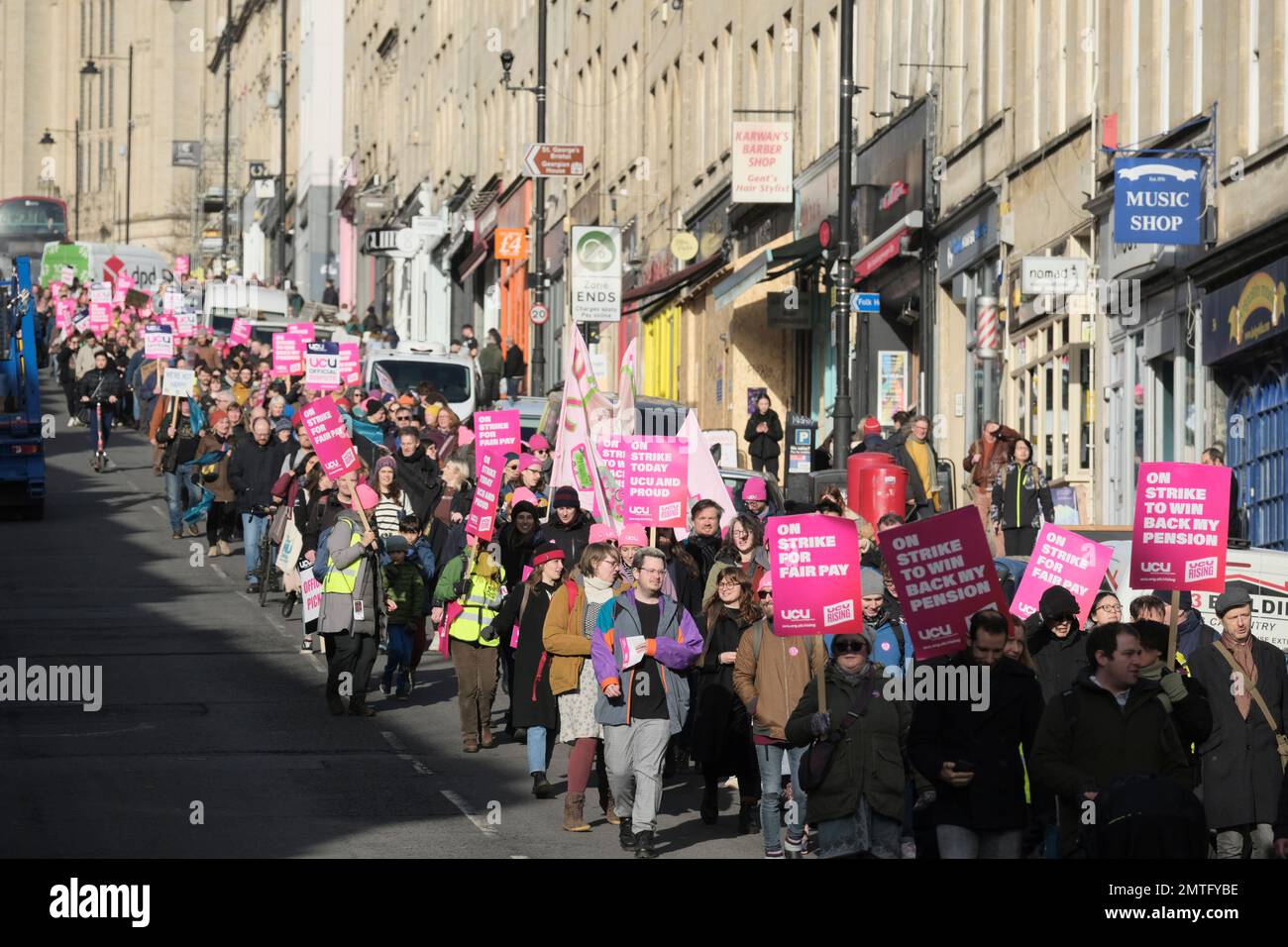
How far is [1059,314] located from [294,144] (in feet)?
264

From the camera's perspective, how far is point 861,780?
12.0m

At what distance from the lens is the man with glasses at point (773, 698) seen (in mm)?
13852

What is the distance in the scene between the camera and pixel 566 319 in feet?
187

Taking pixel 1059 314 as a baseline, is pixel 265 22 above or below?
above

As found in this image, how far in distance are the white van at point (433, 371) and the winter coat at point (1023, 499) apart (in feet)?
58.1

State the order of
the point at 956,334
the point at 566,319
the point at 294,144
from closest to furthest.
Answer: the point at 956,334, the point at 566,319, the point at 294,144

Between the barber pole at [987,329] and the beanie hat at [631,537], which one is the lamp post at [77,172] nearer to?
the barber pole at [987,329]

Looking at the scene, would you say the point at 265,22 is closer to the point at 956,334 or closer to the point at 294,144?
the point at 294,144

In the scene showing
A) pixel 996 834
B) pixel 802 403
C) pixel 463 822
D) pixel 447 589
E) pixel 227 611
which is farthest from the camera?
pixel 802 403

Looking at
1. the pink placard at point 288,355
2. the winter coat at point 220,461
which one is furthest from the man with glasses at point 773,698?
the pink placard at point 288,355

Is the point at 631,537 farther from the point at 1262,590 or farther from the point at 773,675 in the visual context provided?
the point at 1262,590

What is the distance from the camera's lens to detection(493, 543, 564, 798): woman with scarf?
16188 mm

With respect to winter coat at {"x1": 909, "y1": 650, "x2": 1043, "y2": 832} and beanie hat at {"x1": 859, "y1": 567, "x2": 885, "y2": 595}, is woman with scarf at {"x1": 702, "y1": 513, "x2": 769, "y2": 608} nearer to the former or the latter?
beanie hat at {"x1": 859, "y1": 567, "x2": 885, "y2": 595}
